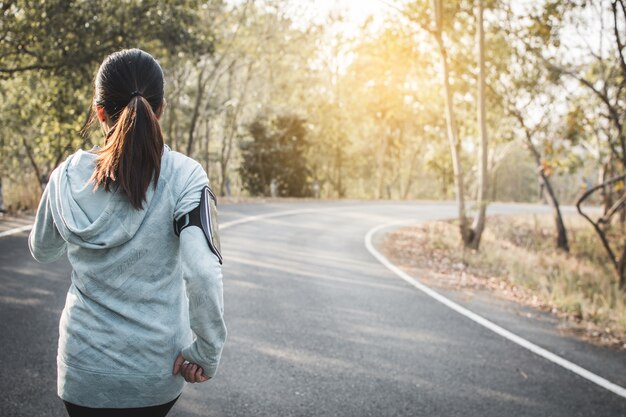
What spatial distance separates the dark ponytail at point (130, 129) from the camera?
151 centimetres

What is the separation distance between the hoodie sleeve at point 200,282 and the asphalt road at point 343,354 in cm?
203

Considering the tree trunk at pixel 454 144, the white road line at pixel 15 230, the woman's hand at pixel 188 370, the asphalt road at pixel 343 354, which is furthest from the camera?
the tree trunk at pixel 454 144

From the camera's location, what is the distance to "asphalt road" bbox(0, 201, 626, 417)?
3574 millimetres

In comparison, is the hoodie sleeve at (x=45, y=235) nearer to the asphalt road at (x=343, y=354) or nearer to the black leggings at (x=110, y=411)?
the black leggings at (x=110, y=411)

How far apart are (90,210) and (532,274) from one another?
9744 millimetres

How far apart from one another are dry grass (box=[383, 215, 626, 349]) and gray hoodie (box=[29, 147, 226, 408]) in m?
5.89

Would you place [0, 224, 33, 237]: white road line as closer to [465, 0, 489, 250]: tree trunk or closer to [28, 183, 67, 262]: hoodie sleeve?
[28, 183, 67, 262]: hoodie sleeve

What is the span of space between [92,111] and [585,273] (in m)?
12.7

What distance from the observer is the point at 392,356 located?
4.59 meters

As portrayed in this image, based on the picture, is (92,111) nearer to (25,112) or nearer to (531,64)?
(25,112)

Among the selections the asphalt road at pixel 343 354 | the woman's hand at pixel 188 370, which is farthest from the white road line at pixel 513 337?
the woman's hand at pixel 188 370

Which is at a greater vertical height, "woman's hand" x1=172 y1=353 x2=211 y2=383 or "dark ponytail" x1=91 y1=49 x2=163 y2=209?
"dark ponytail" x1=91 y1=49 x2=163 y2=209

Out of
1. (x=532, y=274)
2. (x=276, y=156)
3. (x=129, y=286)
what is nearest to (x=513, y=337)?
(x=532, y=274)

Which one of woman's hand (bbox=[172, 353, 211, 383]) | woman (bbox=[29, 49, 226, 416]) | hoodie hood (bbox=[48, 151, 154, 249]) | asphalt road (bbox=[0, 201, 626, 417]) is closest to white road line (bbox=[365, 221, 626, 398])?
asphalt road (bbox=[0, 201, 626, 417])
